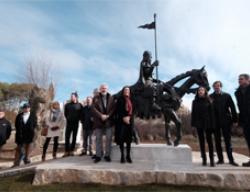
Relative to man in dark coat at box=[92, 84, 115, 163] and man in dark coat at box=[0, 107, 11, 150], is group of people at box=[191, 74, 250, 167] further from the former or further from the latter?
man in dark coat at box=[0, 107, 11, 150]

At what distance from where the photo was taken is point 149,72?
347 inches

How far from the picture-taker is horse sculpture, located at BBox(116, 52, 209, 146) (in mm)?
8570

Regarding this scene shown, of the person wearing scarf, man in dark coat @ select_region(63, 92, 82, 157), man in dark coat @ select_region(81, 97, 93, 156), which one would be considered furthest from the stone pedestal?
the person wearing scarf

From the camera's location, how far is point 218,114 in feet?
23.2

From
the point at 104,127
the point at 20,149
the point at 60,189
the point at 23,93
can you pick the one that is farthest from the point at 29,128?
the point at 23,93

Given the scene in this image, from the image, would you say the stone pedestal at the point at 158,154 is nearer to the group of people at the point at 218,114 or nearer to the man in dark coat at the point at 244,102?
the group of people at the point at 218,114

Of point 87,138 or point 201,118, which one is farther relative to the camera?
point 87,138

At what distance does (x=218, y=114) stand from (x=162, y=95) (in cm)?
197

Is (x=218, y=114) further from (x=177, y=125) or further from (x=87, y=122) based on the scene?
(x=87, y=122)

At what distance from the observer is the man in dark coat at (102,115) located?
7230 mm

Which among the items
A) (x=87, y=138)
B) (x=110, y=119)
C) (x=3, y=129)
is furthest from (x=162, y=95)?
(x=3, y=129)

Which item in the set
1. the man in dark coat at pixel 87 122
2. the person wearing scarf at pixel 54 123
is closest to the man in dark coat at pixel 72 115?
the man in dark coat at pixel 87 122

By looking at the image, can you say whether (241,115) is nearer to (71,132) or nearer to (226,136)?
(226,136)

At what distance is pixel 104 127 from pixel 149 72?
2.32 metres
